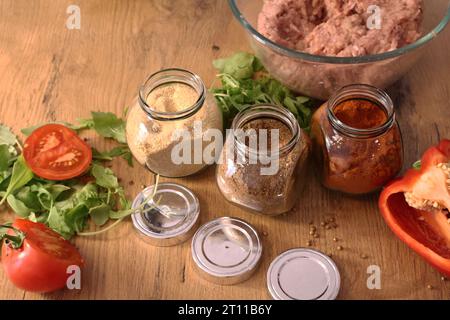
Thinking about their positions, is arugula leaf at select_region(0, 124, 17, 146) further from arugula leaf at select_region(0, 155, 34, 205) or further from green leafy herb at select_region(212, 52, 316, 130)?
green leafy herb at select_region(212, 52, 316, 130)

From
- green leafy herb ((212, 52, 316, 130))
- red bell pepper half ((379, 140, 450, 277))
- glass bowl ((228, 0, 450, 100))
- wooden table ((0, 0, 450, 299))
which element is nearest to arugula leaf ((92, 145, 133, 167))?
wooden table ((0, 0, 450, 299))

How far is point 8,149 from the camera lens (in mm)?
1741

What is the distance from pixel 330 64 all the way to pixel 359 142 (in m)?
0.22

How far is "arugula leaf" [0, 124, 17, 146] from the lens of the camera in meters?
1.77

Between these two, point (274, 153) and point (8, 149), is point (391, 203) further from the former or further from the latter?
point (8, 149)

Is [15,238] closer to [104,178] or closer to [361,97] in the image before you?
[104,178]

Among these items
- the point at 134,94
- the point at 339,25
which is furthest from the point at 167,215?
the point at 339,25

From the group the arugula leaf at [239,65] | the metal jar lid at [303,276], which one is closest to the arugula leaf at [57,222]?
the metal jar lid at [303,276]

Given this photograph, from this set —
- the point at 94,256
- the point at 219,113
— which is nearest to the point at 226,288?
the point at 94,256

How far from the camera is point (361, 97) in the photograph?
1621mm

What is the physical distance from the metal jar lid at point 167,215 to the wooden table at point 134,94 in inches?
1.1

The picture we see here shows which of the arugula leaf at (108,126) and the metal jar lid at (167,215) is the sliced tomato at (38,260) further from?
the arugula leaf at (108,126)

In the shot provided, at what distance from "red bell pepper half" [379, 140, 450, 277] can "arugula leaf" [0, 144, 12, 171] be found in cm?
89

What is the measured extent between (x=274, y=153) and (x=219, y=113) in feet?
0.80
